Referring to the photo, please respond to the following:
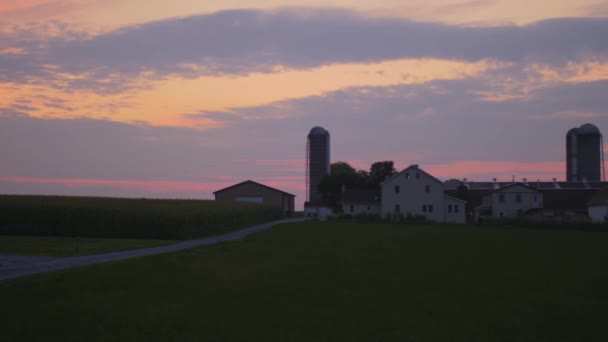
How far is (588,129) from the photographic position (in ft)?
319

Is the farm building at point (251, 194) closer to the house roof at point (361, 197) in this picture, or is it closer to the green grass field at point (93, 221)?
the house roof at point (361, 197)

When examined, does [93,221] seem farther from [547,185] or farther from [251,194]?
[547,185]

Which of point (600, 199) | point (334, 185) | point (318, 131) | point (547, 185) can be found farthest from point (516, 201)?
point (318, 131)

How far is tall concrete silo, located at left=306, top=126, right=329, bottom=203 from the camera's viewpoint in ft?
351

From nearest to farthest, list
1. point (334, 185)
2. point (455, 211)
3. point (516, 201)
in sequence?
point (455, 211) < point (516, 201) < point (334, 185)

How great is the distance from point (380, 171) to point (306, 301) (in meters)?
99.4

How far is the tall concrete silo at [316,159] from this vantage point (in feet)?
351

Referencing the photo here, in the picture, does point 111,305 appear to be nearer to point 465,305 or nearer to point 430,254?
point 465,305

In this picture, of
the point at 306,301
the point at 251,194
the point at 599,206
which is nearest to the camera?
the point at 306,301

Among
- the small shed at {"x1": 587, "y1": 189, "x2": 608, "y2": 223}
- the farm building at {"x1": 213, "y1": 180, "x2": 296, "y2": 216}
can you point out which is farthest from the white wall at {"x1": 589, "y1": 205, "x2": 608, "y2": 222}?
the farm building at {"x1": 213, "y1": 180, "x2": 296, "y2": 216}

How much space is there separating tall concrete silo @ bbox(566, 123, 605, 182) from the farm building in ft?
159

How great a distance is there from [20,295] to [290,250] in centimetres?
1555

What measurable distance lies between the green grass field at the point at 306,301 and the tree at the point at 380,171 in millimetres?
88395

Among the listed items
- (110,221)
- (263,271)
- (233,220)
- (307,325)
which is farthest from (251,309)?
(233,220)
